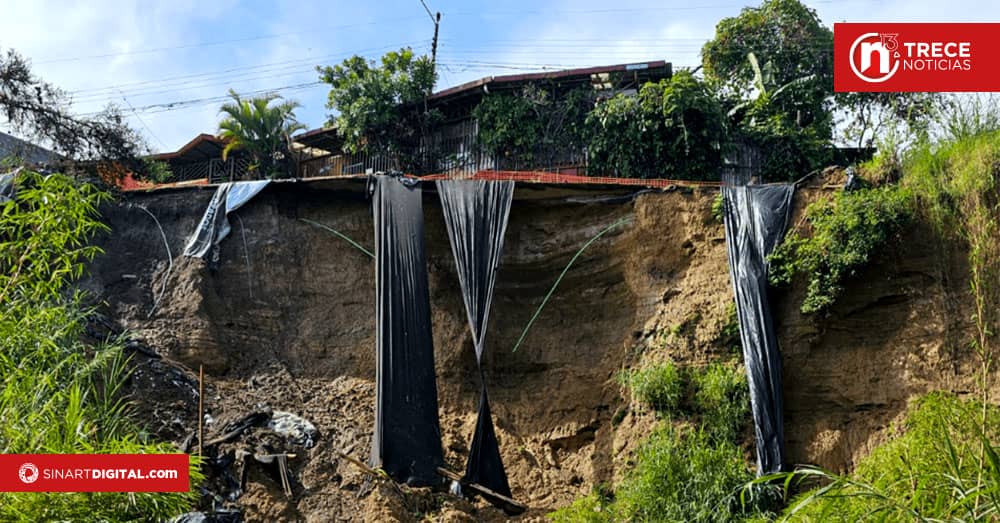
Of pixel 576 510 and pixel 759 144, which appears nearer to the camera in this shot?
pixel 576 510

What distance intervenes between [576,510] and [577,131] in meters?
7.04

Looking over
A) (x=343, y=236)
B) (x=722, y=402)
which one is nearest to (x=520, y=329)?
(x=343, y=236)

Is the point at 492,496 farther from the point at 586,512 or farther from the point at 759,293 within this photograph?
the point at 759,293

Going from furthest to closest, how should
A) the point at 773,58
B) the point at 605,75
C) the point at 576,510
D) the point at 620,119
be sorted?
→ the point at 773,58 < the point at 605,75 < the point at 620,119 < the point at 576,510

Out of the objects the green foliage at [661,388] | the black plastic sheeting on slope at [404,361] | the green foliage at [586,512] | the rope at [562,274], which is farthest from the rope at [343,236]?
the green foliage at [586,512]

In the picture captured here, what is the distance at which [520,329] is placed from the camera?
1166cm

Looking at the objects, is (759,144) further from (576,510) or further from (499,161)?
(576,510)

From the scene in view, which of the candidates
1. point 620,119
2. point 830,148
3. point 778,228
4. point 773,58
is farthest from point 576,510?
point 773,58

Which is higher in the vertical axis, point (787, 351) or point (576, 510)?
point (787, 351)

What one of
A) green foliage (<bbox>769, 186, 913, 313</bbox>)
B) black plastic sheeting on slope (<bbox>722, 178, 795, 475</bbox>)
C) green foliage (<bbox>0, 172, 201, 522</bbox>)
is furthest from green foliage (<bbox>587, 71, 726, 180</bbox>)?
green foliage (<bbox>0, 172, 201, 522</bbox>)

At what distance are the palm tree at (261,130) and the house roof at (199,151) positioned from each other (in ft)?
2.25

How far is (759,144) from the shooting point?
14.1 m
